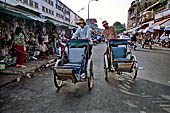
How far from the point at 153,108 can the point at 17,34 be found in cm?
593

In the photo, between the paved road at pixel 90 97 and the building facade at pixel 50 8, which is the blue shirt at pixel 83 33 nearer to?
the paved road at pixel 90 97

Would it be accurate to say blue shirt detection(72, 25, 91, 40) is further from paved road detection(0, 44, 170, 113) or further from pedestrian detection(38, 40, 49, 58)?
pedestrian detection(38, 40, 49, 58)

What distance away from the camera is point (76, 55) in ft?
14.0

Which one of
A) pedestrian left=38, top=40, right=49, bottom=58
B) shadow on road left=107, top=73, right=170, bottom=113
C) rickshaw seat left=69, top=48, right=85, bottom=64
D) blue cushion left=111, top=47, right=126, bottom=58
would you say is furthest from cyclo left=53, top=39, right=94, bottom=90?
pedestrian left=38, top=40, right=49, bottom=58

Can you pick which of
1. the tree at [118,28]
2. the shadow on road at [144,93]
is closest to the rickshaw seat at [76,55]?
the shadow on road at [144,93]

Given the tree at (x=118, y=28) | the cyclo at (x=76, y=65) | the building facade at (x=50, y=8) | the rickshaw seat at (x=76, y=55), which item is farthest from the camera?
the tree at (x=118, y=28)

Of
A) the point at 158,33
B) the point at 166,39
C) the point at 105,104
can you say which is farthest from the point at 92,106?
the point at 158,33

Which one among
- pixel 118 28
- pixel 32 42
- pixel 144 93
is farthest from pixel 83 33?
pixel 118 28

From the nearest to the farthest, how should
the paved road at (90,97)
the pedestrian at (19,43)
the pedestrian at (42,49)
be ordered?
the paved road at (90,97)
the pedestrian at (19,43)
the pedestrian at (42,49)

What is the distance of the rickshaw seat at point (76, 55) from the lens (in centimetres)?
422

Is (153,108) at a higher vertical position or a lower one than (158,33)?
lower

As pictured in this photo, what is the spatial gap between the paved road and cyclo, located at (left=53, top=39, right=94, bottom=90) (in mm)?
379

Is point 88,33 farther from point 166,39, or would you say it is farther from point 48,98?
point 166,39

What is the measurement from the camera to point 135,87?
4227 millimetres
